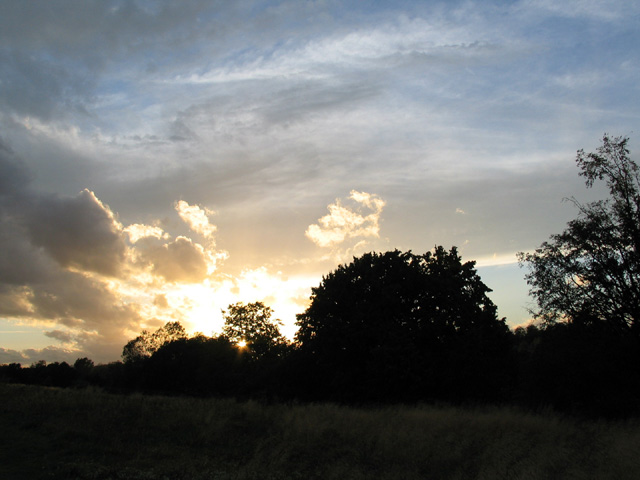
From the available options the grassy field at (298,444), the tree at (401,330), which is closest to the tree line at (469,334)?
the tree at (401,330)

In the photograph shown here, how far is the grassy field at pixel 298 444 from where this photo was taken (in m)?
12.9

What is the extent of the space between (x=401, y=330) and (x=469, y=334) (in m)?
4.83

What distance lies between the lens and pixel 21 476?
40.7 feet

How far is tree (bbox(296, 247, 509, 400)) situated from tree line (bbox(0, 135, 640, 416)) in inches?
3.5

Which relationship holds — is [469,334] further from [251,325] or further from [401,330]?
[251,325]

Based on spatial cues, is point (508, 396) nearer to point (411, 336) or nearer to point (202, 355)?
point (411, 336)

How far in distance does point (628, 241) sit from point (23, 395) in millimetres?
34855

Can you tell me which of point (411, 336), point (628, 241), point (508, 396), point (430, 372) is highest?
point (628, 241)

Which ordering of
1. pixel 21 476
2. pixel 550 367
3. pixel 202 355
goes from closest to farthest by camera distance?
pixel 21 476, pixel 550 367, pixel 202 355

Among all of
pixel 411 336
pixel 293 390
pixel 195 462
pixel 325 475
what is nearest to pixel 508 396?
pixel 411 336

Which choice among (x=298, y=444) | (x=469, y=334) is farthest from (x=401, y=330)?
(x=298, y=444)

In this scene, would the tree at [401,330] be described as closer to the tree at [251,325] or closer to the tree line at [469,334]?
the tree line at [469,334]

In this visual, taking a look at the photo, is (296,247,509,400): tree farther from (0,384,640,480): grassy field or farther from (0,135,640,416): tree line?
(0,384,640,480): grassy field

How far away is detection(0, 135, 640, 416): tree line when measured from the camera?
23.9 metres
